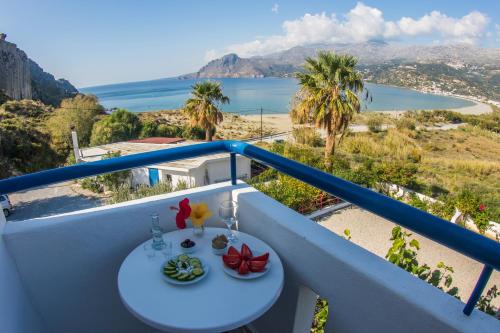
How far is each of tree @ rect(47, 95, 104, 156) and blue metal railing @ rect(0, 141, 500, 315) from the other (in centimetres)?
2217

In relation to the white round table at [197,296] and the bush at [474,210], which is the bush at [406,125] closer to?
the bush at [474,210]

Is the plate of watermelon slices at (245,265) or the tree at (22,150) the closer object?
the plate of watermelon slices at (245,265)

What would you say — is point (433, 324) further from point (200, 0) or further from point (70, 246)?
point (200, 0)

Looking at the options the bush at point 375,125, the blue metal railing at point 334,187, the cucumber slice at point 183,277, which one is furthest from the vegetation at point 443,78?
the cucumber slice at point 183,277

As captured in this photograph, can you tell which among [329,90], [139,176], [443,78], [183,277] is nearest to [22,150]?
[139,176]

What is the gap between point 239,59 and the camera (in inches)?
7239

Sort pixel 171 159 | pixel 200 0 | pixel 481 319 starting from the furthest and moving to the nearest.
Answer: pixel 200 0, pixel 171 159, pixel 481 319

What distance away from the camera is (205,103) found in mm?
17609

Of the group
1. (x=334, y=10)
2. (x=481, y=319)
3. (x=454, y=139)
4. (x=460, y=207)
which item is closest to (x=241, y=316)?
(x=481, y=319)

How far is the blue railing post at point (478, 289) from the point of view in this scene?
2.31ft

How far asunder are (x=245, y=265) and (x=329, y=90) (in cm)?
1349

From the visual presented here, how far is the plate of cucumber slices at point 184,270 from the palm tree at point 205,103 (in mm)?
16728

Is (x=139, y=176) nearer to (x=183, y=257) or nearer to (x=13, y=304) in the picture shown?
(x=13, y=304)

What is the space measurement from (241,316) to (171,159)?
2.87ft
